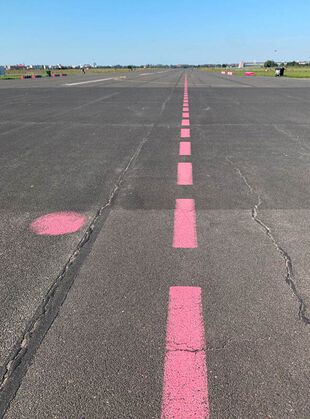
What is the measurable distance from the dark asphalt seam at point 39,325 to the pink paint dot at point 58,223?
7.8 inches

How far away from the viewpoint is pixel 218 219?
4598 mm

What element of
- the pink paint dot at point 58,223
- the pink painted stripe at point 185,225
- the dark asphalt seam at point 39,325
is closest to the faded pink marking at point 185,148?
the pink painted stripe at point 185,225

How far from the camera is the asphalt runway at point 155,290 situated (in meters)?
2.21

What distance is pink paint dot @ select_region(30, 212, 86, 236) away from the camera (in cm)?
427

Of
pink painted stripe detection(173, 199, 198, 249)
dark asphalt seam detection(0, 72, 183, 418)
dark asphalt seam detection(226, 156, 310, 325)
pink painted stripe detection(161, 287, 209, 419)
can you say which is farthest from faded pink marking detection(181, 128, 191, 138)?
pink painted stripe detection(161, 287, 209, 419)

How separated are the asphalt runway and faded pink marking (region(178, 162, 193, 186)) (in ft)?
0.15

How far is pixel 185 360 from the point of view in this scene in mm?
2463

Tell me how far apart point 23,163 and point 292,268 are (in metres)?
5.44

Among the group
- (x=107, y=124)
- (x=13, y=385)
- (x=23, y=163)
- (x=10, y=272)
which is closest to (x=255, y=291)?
(x=13, y=385)

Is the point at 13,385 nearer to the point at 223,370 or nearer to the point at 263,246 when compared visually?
the point at 223,370

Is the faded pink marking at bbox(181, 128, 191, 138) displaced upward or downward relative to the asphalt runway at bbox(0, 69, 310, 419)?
downward

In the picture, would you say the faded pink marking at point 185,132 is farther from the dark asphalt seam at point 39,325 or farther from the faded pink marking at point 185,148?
the dark asphalt seam at point 39,325

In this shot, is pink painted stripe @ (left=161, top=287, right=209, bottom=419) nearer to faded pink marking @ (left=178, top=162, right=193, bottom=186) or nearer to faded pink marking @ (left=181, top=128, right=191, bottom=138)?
faded pink marking @ (left=178, top=162, right=193, bottom=186)

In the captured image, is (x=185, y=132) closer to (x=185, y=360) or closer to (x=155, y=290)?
(x=155, y=290)
